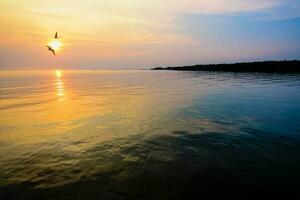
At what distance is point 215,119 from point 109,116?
913cm

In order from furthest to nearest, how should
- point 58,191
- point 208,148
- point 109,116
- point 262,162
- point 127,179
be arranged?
point 109,116
point 208,148
point 262,162
point 127,179
point 58,191

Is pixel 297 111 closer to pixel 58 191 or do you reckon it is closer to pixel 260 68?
pixel 58 191

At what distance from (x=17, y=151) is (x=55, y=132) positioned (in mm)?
4220

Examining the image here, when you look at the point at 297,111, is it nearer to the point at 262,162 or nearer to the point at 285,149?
the point at 285,149

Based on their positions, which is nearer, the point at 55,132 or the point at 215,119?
the point at 55,132

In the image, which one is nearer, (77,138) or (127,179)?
(127,179)

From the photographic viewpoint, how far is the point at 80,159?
43.9 feet

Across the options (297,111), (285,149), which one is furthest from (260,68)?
(285,149)

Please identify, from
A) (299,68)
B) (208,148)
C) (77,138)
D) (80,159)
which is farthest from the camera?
(299,68)

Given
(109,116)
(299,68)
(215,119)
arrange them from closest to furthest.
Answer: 1. (215,119)
2. (109,116)
3. (299,68)

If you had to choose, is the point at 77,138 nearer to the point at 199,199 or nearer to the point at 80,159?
the point at 80,159

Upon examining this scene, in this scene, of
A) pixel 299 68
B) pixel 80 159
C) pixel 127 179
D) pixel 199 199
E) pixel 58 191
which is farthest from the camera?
pixel 299 68

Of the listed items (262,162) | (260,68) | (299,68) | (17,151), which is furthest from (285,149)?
(260,68)

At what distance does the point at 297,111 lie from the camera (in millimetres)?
25000
